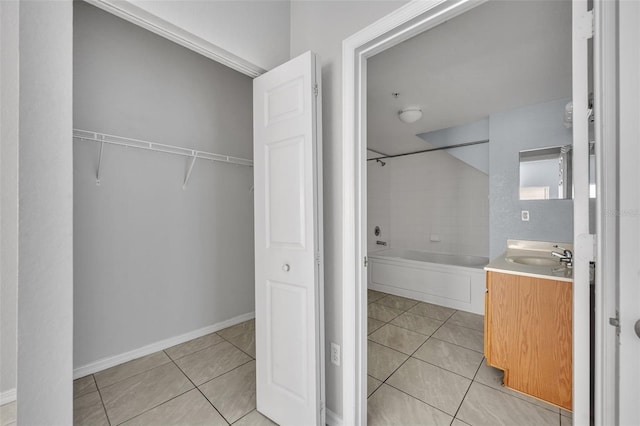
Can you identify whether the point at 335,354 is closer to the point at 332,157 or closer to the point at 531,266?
the point at 332,157

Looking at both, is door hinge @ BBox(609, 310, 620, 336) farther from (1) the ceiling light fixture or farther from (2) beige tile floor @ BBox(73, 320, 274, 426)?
(1) the ceiling light fixture

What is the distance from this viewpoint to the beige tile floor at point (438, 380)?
5.47ft

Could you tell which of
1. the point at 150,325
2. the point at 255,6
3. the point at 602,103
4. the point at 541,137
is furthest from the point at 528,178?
the point at 150,325

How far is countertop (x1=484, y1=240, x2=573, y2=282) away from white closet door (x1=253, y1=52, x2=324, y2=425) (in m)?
1.45

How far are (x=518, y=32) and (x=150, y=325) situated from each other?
353 cm

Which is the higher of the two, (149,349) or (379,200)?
(379,200)

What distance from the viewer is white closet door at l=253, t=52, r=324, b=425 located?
143 centimetres

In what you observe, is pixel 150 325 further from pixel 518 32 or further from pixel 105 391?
pixel 518 32

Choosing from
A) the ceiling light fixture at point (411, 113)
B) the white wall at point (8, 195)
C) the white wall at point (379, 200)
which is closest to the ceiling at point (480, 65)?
the ceiling light fixture at point (411, 113)

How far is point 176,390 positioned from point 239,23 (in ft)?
7.71

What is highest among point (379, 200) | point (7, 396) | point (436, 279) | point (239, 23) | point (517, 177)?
point (239, 23)

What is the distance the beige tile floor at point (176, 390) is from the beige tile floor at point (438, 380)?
2.74 feet

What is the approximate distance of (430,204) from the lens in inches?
183

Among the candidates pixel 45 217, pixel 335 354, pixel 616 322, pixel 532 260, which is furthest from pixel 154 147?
pixel 532 260
